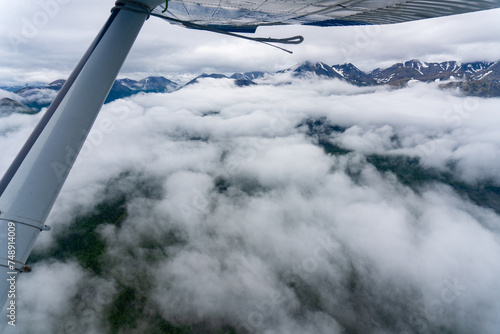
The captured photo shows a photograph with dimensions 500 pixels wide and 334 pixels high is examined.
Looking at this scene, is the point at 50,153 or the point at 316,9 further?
the point at 316,9

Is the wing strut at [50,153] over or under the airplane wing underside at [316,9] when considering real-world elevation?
under

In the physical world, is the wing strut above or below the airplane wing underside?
below

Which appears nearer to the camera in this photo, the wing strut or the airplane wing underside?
the wing strut

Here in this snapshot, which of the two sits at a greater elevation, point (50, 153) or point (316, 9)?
point (316, 9)
